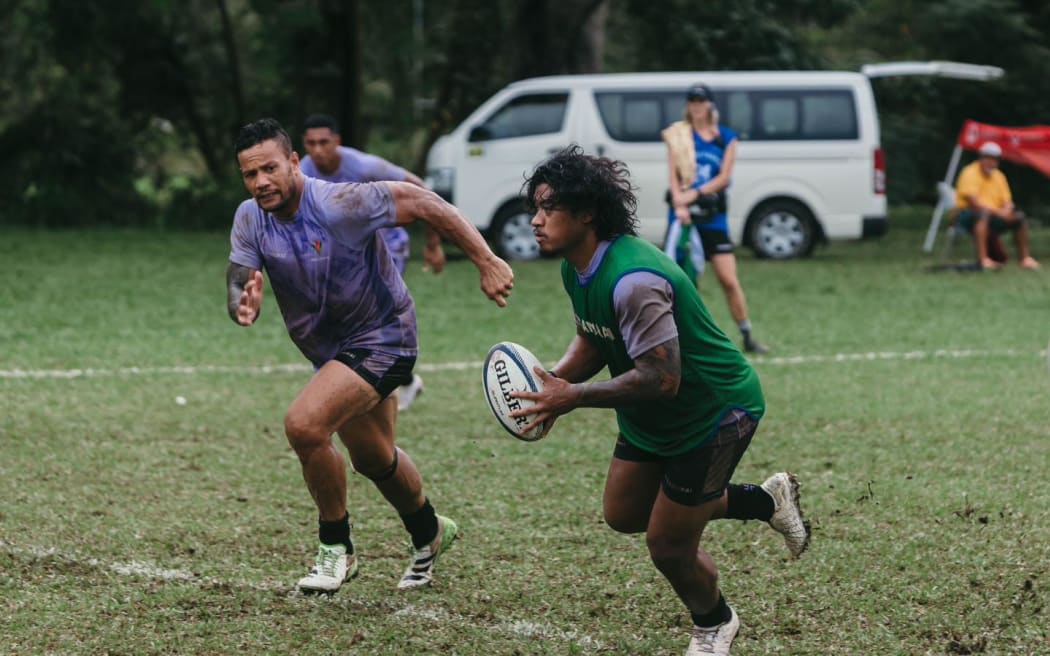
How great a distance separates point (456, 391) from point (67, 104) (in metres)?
18.9

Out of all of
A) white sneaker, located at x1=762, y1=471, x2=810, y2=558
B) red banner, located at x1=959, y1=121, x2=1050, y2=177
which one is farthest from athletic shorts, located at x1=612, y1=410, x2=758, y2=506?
red banner, located at x1=959, y1=121, x2=1050, y2=177

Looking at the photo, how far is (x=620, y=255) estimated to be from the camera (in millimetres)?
4461

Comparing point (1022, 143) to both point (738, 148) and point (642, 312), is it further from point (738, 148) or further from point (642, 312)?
point (642, 312)

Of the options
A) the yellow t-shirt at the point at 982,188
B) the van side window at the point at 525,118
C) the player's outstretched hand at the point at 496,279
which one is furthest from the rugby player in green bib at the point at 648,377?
the van side window at the point at 525,118

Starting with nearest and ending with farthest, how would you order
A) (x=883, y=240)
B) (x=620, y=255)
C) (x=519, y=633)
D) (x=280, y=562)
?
(x=620, y=255) → (x=519, y=633) → (x=280, y=562) → (x=883, y=240)

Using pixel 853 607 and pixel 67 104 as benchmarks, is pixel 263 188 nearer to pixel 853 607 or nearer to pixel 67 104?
pixel 853 607

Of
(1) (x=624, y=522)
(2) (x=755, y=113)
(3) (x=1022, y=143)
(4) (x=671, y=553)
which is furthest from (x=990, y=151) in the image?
(4) (x=671, y=553)

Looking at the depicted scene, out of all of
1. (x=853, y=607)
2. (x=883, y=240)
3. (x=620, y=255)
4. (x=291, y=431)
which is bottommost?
(x=883, y=240)

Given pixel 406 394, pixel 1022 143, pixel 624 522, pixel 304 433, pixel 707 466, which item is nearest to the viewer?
pixel 707 466

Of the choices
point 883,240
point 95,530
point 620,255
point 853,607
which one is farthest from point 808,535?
point 883,240

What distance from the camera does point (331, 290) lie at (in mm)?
5418

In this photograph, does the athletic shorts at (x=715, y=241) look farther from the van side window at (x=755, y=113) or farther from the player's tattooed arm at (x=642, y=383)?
the van side window at (x=755, y=113)

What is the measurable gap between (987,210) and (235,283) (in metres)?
14.8

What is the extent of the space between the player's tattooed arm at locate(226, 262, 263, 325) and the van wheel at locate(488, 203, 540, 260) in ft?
46.0
